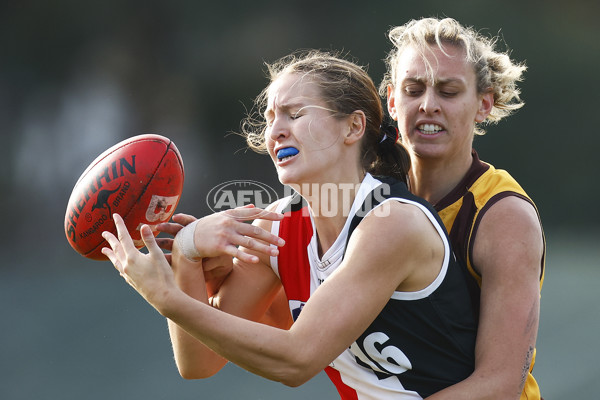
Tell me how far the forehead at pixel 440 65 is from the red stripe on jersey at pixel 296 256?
2.08ft

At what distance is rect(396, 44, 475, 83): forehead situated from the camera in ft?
7.98

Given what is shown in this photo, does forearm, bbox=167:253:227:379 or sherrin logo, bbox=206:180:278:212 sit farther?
sherrin logo, bbox=206:180:278:212

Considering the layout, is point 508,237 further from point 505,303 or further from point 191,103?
point 191,103

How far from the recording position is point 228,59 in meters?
5.93

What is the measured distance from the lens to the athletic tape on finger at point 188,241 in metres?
2.05

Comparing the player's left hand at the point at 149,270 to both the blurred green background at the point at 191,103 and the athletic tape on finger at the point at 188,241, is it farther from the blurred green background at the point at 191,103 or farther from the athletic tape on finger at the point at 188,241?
the blurred green background at the point at 191,103

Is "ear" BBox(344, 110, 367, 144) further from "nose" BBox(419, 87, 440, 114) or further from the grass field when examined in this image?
the grass field

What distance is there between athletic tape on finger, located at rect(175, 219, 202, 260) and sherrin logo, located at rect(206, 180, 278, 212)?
11.5 ft

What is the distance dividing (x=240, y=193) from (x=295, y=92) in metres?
3.67

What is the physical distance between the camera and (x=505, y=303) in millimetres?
2043

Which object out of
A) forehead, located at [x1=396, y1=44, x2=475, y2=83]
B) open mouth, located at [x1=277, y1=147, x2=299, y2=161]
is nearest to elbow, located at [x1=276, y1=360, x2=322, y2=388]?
open mouth, located at [x1=277, y1=147, x2=299, y2=161]

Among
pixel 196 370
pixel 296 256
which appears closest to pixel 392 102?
pixel 296 256
